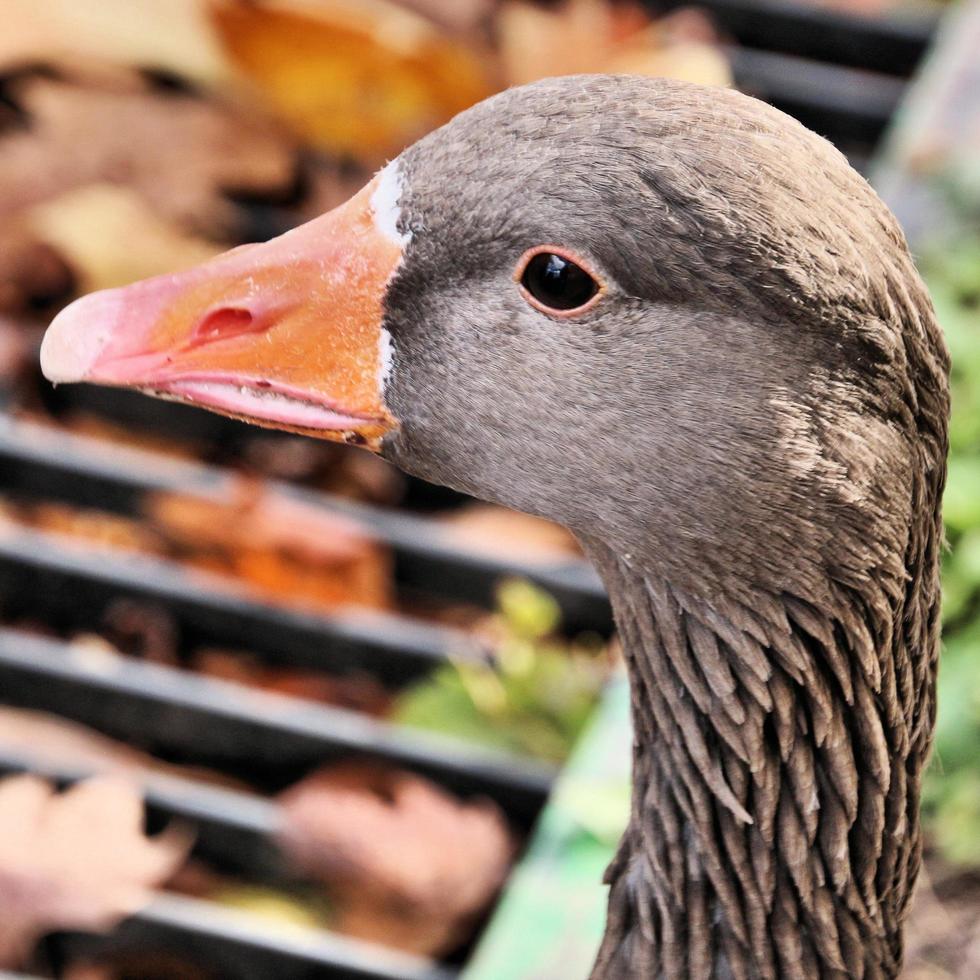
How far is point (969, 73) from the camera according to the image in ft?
14.2

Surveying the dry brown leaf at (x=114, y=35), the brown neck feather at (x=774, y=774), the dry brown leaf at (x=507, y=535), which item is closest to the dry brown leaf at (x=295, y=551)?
the dry brown leaf at (x=507, y=535)

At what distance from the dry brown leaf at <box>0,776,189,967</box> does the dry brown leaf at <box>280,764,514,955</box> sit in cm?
30

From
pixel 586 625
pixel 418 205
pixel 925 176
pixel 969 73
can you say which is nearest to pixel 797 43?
pixel 969 73

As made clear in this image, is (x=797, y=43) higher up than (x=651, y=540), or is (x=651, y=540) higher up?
(x=797, y=43)

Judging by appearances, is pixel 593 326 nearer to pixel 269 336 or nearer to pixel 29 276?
pixel 269 336

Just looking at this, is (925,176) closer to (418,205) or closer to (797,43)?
(797,43)

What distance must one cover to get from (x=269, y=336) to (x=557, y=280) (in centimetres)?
35

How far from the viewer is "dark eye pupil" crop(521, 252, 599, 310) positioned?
66.3 inches

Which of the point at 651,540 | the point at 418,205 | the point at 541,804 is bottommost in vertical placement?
the point at 651,540

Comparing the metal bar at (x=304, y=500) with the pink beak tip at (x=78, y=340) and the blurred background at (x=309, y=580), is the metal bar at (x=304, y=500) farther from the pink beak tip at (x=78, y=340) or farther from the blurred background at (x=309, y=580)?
the pink beak tip at (x=78, y=340)

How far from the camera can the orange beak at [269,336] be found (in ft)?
5.95

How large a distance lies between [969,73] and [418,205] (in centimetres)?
305

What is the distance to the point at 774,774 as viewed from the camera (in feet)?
6.22

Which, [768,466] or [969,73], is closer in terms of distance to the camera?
[768,466]
